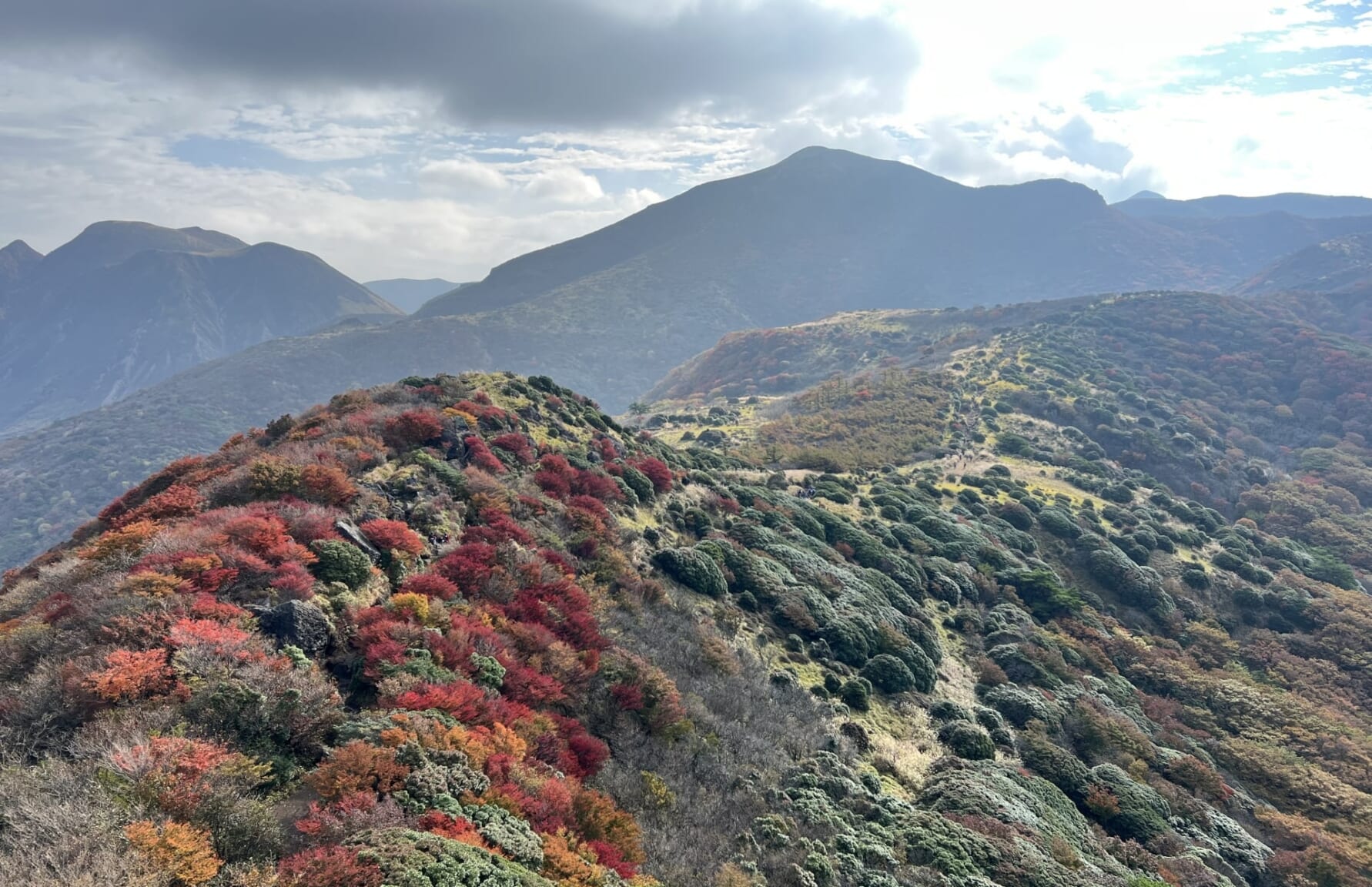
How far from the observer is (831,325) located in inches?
6373

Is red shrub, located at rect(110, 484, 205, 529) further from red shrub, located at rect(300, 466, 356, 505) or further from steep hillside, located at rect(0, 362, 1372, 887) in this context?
red shrub, located at rect(300, 466, 356, 505)

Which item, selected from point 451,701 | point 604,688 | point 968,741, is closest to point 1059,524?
point 968,741

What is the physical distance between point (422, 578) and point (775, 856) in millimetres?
10134

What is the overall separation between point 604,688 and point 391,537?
6941 mm

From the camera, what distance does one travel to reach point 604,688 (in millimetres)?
14953

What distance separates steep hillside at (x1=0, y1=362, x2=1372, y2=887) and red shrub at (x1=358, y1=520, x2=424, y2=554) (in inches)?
3.1

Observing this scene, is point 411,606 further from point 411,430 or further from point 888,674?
point 888,674

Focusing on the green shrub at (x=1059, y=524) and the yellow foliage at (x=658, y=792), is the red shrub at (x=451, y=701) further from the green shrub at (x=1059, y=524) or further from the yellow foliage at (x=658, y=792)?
the green shrub at (x=1059, y=524)

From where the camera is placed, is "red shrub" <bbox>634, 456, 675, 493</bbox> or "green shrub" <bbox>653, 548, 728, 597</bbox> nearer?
"green shrub" <bbox>653, 548, 728, 597</bbox>

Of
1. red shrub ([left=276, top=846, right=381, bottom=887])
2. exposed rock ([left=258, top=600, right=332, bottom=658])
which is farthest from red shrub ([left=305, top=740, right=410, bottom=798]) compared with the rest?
exposed rock ([left=258, top=600, right=332, bottom=658])

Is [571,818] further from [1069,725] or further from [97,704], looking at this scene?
[1069,725]

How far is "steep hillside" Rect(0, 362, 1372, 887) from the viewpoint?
8508 mm

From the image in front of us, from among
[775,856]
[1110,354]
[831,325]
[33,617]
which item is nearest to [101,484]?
[831,325]

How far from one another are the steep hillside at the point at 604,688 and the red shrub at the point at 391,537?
0.08m
